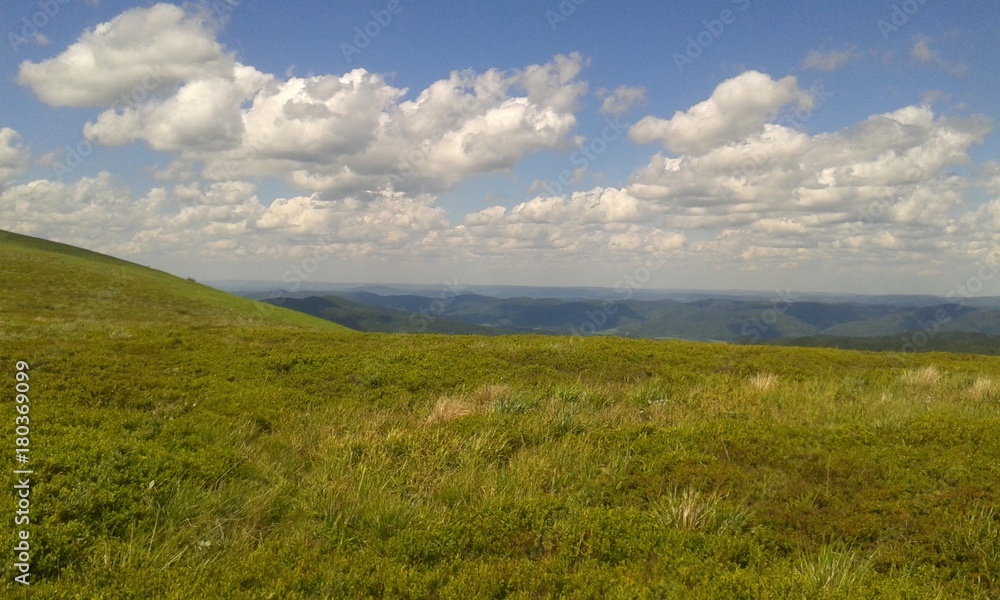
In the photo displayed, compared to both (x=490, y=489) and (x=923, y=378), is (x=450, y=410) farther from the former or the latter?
(x=923, y=378)

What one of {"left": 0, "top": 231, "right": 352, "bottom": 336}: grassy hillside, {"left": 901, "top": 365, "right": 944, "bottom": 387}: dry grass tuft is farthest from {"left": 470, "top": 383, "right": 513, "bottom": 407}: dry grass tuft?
{"left": 0, "top": 231, "right": 352, "bottom": 336}: grassy hillside

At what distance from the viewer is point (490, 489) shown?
818 cm

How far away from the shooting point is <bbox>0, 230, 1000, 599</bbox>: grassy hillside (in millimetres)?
5750

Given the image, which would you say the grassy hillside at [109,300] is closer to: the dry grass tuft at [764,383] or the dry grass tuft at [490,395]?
the dry grass tuft at [490,395]

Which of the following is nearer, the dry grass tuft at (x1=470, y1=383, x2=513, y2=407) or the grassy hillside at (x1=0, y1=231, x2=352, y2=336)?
the dry grass tuft at (x1=470, y1=383, x2=513, y2=407)

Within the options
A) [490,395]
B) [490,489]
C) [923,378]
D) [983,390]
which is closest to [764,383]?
[983,390]

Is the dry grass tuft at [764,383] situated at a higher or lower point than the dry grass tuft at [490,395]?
higher

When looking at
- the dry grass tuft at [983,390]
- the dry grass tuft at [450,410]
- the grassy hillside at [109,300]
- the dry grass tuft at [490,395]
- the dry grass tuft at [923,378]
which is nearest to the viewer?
the dry grass tuft at [450,410]

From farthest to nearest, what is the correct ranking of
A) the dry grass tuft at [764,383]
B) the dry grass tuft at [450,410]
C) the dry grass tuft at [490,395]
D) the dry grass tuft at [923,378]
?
the dry grass tuft at [923,378] < the dry grass tuft at [764,383] < the dry grass tuft at [490,395] < the dry grass tuft at [450,410]

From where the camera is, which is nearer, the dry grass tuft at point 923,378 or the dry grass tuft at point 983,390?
the dry grass tuft at point 983,390

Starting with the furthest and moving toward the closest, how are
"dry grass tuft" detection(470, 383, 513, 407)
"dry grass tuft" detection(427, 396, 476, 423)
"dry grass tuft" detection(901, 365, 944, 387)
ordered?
"dry grass tuft" detection(901, 365, 944, 387) < "dry grass tuft" detection(470, 383, 513, 407) < "dry grass tuft" detection(427, 396, 476, 423)

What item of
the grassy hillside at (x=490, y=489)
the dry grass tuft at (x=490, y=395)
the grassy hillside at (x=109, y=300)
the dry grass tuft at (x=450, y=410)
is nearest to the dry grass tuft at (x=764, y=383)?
the grassy hillside at (x=490, y=489)

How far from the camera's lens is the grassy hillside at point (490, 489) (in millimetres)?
5750

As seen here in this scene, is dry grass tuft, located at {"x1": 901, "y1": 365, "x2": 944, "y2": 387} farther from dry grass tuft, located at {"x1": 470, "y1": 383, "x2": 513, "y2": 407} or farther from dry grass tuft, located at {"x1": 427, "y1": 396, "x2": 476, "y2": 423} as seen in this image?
dry grass tuft, located at {"x1": 427, "y1": 396, "x2": 476, "y2": 423}
